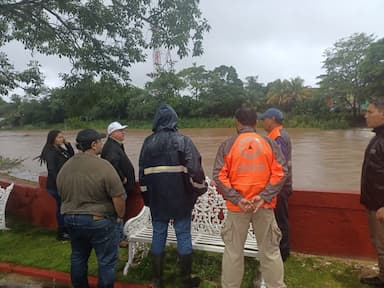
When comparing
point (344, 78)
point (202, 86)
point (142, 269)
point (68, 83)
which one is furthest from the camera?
point (202, 86)

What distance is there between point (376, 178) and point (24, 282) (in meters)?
3.08

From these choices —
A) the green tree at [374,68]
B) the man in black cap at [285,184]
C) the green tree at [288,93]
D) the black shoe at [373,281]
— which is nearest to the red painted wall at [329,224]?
the man in black cap at [285,184]

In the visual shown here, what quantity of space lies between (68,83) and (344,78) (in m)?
36.1

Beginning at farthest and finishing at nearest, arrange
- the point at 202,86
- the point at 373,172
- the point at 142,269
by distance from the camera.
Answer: the point at 202,86 < the point at 142,269 < the point at 373,172

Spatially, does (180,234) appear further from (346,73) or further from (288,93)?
(288,93)

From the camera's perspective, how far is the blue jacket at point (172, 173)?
2.70 meters

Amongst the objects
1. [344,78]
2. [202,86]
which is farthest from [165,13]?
[202,86]

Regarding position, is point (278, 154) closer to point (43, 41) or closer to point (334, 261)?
point (334, 261)

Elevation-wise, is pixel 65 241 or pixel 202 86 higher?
pixel 202 86

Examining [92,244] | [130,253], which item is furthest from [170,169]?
[130,253]

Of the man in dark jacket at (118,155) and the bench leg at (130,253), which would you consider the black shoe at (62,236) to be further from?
the bench leg at (130,253)

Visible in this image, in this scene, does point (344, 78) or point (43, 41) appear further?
point (344, 78)

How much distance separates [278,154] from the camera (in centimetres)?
246

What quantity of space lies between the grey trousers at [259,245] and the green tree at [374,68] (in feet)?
103
